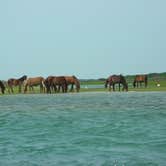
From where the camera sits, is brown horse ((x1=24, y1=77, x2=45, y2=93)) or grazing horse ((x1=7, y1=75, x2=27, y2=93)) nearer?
brown horse ((x1=24, y1=77, x2=45, y2=93))

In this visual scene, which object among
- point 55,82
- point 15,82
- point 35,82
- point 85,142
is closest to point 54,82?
point 55,82

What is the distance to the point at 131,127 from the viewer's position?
59.3 ft

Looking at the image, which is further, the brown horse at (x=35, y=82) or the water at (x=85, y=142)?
the brown horse at (x=35, y=82)

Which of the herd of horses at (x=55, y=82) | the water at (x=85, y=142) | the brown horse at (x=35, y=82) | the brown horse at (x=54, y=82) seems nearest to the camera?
the water at (x=85, y=142)

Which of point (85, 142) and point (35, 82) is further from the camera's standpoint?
point (35, 82)

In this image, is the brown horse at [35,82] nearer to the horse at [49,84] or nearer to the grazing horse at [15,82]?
the horse at [49,84]

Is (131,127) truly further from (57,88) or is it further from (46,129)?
(57,88)

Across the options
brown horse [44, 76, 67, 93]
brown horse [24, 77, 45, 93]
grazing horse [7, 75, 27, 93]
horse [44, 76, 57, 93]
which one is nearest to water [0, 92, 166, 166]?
brown horse [44, 76, 67, 93]

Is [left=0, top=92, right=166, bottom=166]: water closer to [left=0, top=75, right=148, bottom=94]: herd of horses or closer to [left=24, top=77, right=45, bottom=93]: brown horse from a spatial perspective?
[left=0, top=75, right=148, bottom=94]: herd of horses

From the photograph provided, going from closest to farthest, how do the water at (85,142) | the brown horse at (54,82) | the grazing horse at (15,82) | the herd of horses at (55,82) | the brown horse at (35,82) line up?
the water at (85,142)
the brown horse at (54,82)
the herd of horses at (55,82)
the brown horse at (35,82)
the grazing horse at (15,82)

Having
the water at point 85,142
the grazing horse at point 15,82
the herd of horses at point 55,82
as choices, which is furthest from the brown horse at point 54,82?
the water at point 85,142

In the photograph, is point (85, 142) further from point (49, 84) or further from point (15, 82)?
point (15, 82)

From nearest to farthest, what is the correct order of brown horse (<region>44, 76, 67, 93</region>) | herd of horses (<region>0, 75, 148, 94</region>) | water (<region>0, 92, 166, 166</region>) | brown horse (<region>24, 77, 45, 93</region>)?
water (<region>0, 92, 166, 166</region>), brown horse (<region>44, 76, 67, 93</region>), herd of horses (<region>0, 75, 148, 94</region>), brown horse (<region>24, 77, 45, 93</region>)

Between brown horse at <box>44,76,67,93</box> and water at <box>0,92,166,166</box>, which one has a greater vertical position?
brown horse at <box>44,76,67,93</box>
